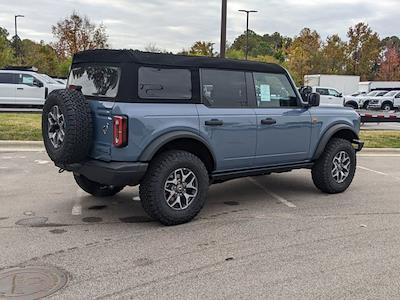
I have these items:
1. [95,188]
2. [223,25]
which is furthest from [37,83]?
[95,188]

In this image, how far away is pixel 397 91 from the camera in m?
34.4

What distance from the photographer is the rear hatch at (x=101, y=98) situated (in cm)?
494

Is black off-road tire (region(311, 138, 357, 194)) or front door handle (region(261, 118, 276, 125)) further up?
front door handle (region(261, 118, 276, 125))

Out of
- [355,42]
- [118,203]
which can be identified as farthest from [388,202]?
[355,42]

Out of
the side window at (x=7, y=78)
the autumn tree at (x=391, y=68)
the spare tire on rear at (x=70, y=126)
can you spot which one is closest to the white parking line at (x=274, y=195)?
the spare tire on rear at (x=70, y=126)

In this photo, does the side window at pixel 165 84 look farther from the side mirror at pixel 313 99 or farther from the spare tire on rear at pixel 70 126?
the side mirror at pixel 313 99

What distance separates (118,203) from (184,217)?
1.27 m

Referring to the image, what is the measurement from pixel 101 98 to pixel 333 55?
53427 millimetres

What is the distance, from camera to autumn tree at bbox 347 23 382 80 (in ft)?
177

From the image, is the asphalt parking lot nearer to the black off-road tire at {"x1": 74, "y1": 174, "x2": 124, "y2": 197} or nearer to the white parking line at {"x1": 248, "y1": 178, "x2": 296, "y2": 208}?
the white parking line at {"x1": 248, "y1": 178, "x2": 296, "y2": 208}

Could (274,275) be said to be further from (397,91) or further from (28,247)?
(397,91)

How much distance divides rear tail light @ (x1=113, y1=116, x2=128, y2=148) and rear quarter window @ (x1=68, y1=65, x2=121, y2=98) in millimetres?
325

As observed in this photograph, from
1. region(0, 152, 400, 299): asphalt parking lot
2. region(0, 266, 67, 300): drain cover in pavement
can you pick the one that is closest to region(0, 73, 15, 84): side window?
region(0, 152, 400, 299): asphalt parking lot

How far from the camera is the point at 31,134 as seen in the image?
11359 mm
